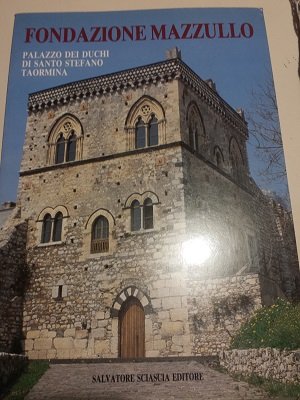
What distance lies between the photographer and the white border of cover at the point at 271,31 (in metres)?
6.00

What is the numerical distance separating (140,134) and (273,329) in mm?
4690

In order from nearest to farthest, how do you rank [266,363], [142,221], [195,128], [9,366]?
[266,363] → [9,366] → [142,221] → [195,128]

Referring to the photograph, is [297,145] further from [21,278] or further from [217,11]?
[21,278]

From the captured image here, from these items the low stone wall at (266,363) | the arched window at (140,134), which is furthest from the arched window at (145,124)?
the low stone wall at (266,363)

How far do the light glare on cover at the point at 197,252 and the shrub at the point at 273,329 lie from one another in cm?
121

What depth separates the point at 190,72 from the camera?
24.9 feet

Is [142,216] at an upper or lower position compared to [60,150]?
lower

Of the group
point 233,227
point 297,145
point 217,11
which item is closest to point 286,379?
point 233,227

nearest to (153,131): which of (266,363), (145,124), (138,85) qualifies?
(145,124)

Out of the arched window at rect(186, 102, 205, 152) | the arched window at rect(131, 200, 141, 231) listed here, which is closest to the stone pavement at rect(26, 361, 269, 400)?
the arched window at rect(131, 200, 141, 231)

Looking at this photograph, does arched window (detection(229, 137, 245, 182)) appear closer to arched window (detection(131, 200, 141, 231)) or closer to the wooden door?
arched window (detection(131, 200, 141, 231))

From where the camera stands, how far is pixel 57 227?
8.29 m

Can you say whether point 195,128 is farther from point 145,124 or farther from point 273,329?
point 273,329

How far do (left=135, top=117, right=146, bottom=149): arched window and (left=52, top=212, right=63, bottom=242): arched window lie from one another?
2.06 m
